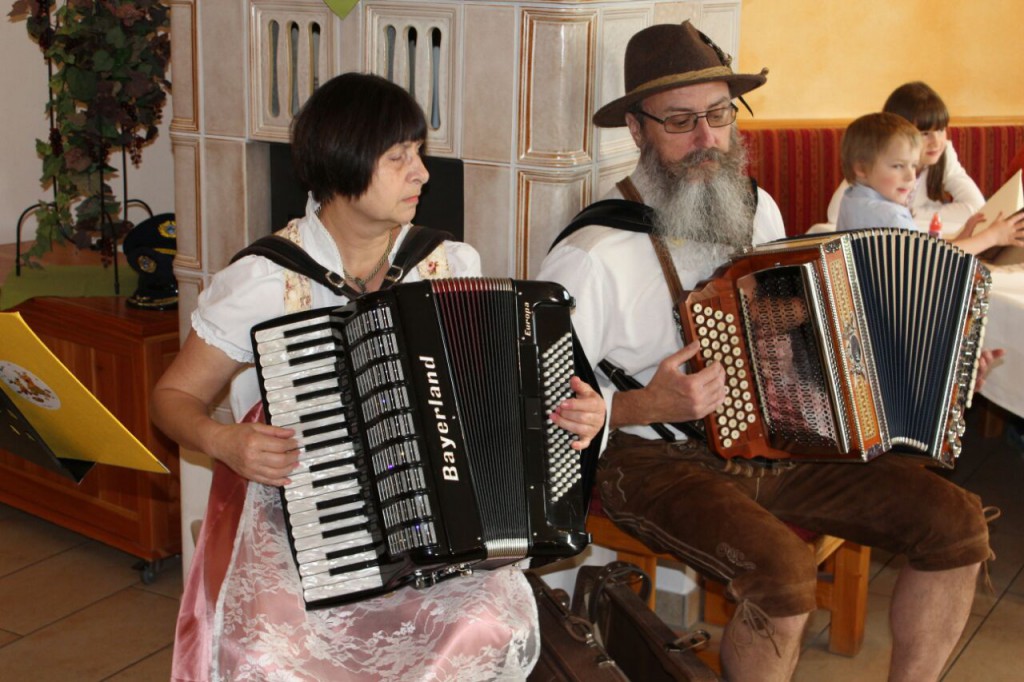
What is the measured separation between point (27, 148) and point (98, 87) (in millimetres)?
925

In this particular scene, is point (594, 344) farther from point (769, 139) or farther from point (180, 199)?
point (769, 139)

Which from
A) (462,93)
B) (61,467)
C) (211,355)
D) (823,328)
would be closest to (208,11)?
(462,93)

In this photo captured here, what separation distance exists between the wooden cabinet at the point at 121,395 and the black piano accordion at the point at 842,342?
62.2 inches

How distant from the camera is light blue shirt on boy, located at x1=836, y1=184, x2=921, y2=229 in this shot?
3248 millimetres

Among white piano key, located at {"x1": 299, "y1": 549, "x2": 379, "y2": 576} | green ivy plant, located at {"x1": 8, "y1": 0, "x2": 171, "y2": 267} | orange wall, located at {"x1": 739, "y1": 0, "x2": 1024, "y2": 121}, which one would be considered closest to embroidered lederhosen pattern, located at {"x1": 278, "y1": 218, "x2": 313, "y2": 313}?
white piano key, located at {"x1": 299, "y1": 549, "x2": 379, "y2": 576}

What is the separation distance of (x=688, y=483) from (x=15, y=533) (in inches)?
87.4

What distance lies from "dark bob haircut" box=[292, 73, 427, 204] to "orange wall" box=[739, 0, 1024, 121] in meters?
2.59

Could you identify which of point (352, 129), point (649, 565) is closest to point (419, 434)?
point (352, 129)

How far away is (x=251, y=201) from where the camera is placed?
2920 mm

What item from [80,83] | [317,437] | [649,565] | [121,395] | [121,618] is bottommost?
[121,618]

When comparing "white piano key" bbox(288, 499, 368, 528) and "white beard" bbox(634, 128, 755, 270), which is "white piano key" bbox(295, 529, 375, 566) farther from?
"white beard" bbox(634, 128, 755, 270)

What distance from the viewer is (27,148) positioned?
163 inches

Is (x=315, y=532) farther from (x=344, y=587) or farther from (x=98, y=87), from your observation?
(x=98, y=87)

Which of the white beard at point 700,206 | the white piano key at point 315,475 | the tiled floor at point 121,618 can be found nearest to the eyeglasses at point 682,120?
the white beard at point 700,206
